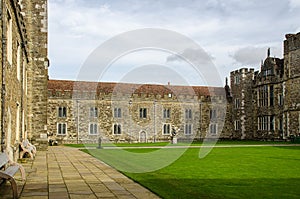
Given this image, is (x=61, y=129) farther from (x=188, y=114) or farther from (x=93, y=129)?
(x=188, y=114)

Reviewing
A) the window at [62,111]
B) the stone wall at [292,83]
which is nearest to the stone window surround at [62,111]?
the window at [62,111]

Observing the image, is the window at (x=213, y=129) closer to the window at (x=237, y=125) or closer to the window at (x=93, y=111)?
the window at (x=237, y=125)

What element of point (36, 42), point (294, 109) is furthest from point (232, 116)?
point (36, 42)

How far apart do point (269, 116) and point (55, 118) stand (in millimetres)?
19238

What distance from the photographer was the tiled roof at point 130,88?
39225 millimetres

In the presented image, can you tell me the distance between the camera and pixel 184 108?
4228 cm

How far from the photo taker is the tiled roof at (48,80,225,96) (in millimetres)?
39225

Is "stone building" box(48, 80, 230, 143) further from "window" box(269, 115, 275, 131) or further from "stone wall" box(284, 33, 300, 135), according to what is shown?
"stone wall" box(284, 33, 300, 135)

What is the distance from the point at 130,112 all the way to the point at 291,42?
50.5 ft

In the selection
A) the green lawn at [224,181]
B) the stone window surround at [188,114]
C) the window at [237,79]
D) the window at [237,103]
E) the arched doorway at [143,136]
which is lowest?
the arched doorway at [143,136]

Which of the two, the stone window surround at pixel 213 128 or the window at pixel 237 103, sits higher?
the window at pixel 237 103

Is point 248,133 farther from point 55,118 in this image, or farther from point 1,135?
point 1,135

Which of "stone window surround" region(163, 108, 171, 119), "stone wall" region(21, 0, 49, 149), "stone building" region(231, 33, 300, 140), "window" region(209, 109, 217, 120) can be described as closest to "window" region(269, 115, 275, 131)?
"stone building" region(231, 33, 300, 140)

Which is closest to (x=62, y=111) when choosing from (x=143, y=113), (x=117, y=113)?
(x=117, y=113)
